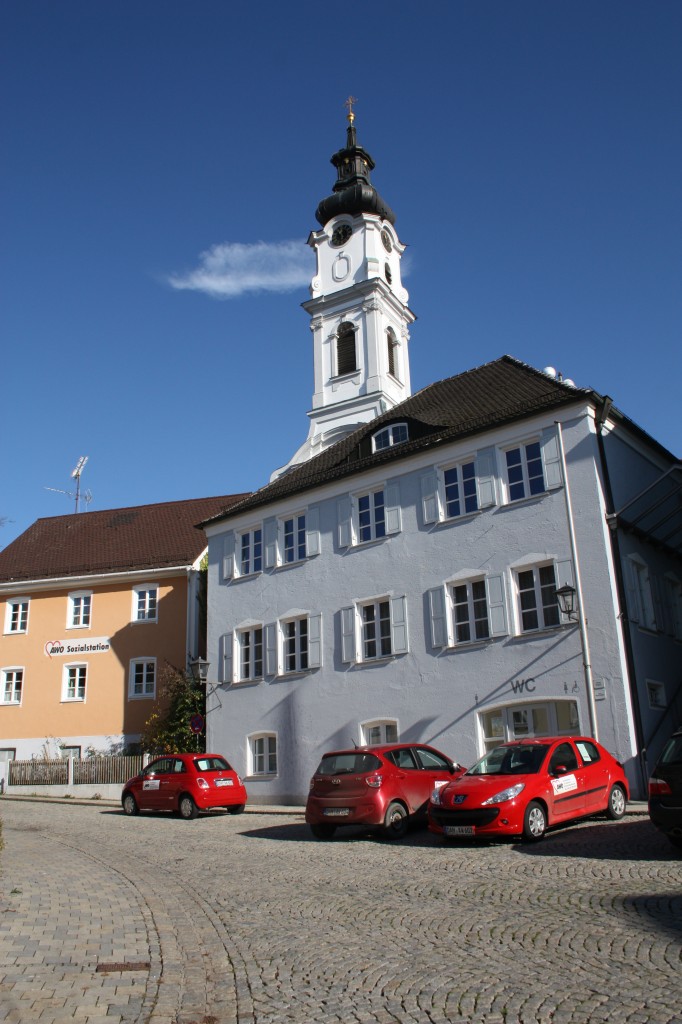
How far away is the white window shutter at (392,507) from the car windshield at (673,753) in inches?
510

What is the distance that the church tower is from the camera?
39.0 metres

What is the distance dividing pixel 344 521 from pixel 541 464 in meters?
6.44

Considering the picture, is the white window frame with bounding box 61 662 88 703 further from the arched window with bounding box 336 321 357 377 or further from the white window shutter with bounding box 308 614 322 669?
the arched window with bounding box 336 321 357 377

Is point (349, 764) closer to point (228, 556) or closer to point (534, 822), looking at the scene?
point (534, 822)

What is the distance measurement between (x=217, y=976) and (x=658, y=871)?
5268 millimetres

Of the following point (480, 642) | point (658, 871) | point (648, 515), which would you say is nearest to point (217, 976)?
point (658, 871)

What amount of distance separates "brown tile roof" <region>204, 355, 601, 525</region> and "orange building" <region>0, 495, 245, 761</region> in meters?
7.47

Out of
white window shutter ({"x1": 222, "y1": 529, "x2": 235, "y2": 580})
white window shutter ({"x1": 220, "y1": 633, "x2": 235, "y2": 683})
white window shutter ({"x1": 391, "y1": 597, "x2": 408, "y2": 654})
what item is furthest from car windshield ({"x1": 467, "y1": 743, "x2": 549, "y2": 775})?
white window shutter ({"x1": 222, "y1": 529, "x2": 235, "y2": 580})

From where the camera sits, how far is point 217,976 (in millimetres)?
6875

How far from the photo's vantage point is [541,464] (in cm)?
2133

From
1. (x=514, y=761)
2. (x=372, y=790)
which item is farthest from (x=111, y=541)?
(x=514, y=761)

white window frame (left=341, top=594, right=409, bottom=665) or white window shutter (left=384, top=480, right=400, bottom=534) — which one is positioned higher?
white window shutter (left=384, top=480, right=400, bottom=534)

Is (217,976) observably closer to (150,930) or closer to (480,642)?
(150,930)

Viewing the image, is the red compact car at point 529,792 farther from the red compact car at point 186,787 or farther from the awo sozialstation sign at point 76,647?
the awo sozialstation sign at point 76,647
